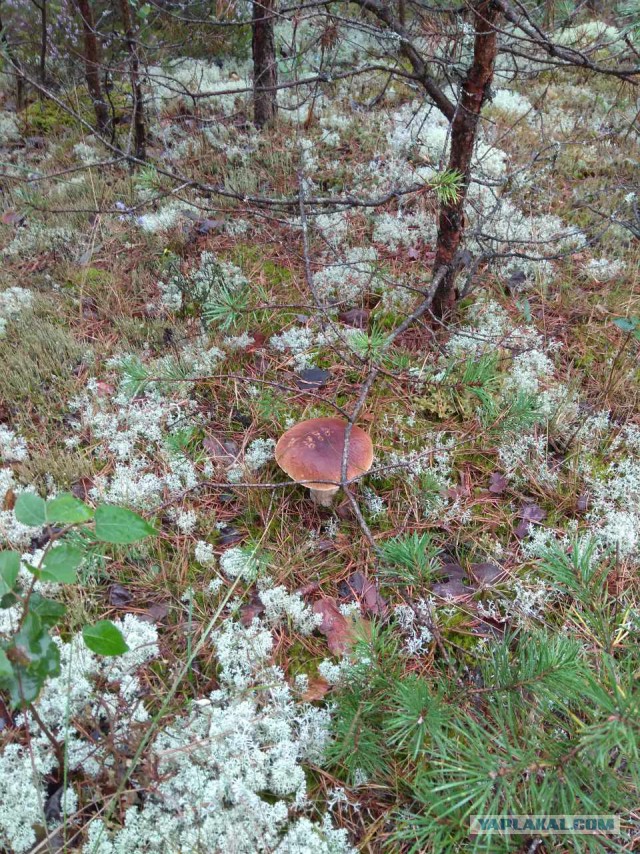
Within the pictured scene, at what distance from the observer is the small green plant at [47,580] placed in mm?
1436

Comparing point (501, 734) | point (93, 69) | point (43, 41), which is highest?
point (43, 41)

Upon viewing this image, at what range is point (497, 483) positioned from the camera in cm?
287

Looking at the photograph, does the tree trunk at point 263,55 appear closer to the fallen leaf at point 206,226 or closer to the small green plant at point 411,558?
the fallen leaf at point 206,226

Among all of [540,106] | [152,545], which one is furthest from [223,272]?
[540,106]

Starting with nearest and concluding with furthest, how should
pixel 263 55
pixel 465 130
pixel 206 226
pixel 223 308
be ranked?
pixel 465 130 < pixel 223 308 < pixel 206 226 < pixel 263 55

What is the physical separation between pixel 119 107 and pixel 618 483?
262 inches

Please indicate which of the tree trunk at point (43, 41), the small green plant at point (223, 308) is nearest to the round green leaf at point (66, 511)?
the small green plant at point (223, 308)

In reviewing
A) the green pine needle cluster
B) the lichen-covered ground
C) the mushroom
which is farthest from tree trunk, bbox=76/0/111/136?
the green pine needle cluster

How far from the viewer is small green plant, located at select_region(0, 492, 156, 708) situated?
4.71 feet

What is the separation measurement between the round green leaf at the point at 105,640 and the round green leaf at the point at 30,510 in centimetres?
32

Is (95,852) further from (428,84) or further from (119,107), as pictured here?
(119,107)

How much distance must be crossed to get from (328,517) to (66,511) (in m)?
1.49

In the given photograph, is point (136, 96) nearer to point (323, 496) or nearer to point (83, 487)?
point (83, 487)

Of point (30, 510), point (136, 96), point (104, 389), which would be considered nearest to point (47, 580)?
point (30, 510)
